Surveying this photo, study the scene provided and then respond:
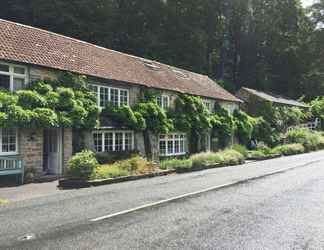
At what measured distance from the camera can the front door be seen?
1947 centimetres

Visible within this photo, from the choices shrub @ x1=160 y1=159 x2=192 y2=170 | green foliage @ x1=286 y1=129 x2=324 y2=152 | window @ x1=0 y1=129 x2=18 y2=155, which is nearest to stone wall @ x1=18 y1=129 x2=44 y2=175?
window @ x1=0 y1=129 x2=18 y2=155

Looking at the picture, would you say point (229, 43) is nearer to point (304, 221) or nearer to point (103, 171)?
point (103, 171)

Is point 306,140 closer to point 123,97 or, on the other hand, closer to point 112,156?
point 123,97

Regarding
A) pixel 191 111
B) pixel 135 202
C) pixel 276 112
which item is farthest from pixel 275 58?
pixel 135 202

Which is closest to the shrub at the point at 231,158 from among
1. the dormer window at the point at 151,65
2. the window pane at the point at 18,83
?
the dormer window at the point at 151,65

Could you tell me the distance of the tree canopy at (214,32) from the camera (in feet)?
145

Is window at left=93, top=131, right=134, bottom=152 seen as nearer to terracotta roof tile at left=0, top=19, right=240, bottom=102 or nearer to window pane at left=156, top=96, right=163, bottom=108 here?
terracotta roof tile at left=0, top=19, right=240, bottom=102

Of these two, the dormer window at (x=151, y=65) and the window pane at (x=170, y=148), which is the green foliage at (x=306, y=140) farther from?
the dormer window at (x=151, y=65)

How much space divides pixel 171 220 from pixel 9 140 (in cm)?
1112

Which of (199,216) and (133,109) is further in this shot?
(133,109)

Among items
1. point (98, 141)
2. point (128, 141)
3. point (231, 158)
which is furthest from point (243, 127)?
point (98, 141)

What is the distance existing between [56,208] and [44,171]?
987 centimetres

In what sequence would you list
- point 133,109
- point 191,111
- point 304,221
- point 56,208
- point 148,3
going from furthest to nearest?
point 148,3, point 191,111, point 133,109, point 56,208, point 304,221

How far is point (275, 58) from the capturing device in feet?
221
